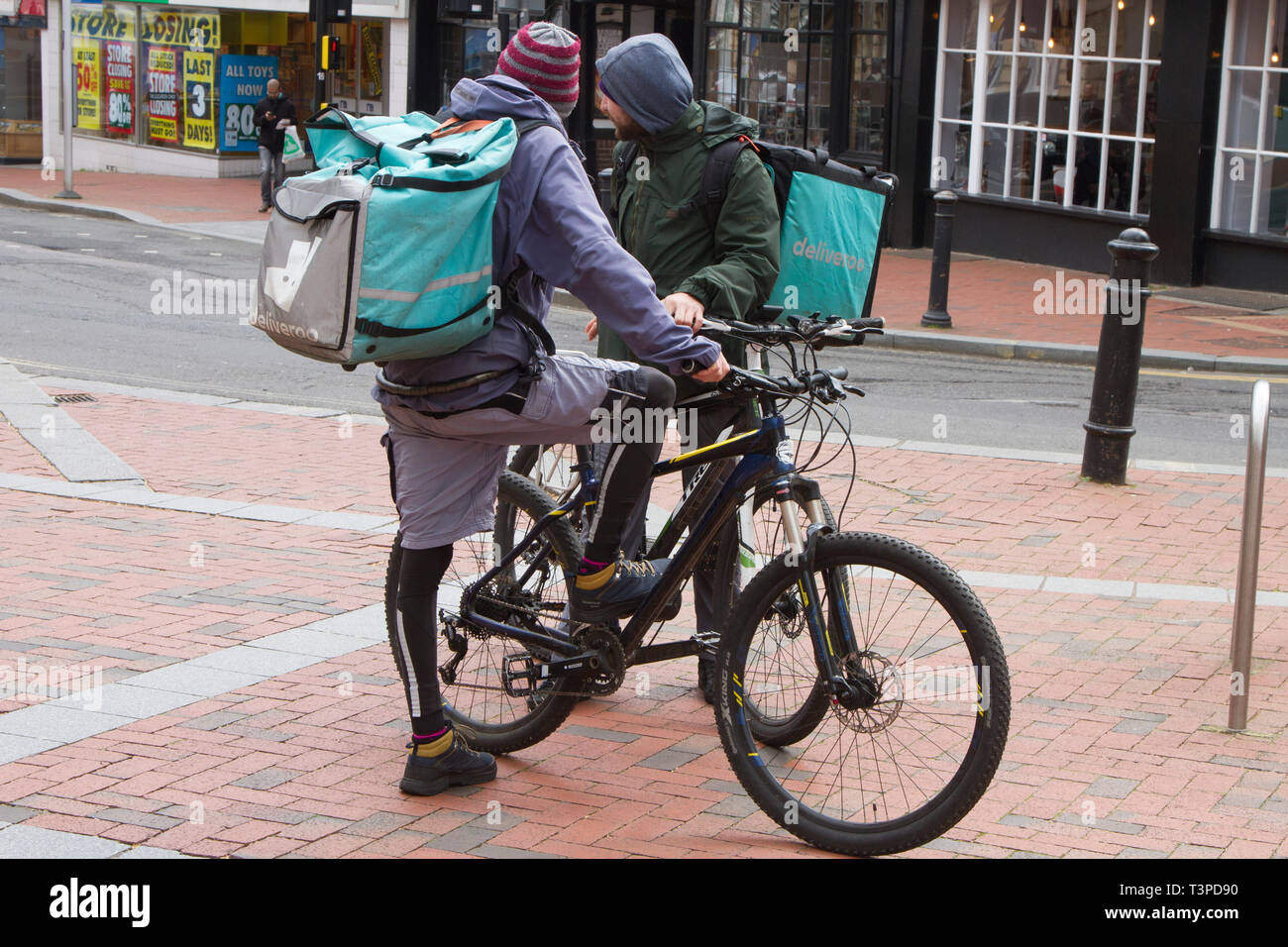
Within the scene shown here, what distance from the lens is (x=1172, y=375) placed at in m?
12.6

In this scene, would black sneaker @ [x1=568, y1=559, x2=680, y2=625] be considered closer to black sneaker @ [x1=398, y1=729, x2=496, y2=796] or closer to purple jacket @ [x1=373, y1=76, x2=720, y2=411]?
black sneaker @ [x1=398, y1=729, x2=496, y2=796]

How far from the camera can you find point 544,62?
4.06m

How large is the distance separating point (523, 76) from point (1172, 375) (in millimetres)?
9618

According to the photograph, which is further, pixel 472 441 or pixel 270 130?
pixel 270 130

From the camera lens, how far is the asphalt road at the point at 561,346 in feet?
32.2

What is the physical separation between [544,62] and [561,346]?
29.8ft

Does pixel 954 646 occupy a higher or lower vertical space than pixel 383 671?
higher

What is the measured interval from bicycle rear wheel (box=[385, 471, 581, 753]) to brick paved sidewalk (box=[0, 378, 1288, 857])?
12 centimetres

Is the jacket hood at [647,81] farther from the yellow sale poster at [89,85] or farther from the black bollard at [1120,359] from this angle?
the yellow sale poster at [89,85]

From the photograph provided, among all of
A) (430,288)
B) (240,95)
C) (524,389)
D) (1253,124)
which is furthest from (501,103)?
(240,95)

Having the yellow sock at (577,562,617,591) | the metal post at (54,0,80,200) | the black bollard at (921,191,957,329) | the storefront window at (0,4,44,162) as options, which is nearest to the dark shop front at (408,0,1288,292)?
the black bollard at (921,191,957,329)

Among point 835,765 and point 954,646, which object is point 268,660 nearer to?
point 835,765

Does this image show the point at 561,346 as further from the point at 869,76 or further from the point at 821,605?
the point at 821,605
